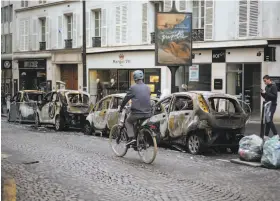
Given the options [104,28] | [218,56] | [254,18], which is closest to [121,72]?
[104,28]

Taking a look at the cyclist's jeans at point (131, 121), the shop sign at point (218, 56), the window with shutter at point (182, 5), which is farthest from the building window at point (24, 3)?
the cyclist's jeans at point (131, 121)

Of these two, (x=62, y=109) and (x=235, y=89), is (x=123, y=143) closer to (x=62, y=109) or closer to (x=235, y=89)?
(x=62, y=109)

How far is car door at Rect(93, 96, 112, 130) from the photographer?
16047 mm

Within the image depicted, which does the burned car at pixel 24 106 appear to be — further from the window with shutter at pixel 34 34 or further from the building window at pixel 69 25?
the window with shutter at pixel 34 34

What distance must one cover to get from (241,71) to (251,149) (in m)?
12.7

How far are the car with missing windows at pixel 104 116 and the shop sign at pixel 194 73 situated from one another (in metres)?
8.46

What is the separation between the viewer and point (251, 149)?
9992mm

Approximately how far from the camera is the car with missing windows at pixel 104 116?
51.3 feet

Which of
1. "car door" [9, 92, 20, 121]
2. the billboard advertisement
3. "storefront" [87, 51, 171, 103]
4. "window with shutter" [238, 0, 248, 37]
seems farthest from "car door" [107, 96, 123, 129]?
"storefront" [87, 51, 171, 103]

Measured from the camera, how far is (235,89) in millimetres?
22469

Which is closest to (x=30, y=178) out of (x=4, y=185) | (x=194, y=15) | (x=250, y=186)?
(x=4, y=185)

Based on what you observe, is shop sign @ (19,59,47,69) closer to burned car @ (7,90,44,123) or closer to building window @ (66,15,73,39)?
building window @ (66,15,73,39)

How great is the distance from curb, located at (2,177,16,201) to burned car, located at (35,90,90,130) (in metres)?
10.6

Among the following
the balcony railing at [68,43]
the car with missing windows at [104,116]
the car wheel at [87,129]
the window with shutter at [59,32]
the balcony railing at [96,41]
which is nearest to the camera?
the car with missing windows at [104,116]
